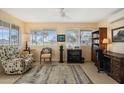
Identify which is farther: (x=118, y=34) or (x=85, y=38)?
(x=85, y=38)

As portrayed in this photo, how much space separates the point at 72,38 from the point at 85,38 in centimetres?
75

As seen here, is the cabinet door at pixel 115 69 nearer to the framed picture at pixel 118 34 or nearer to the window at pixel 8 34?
the framed picture at pixel 118 34

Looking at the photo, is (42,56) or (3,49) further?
(42,56)

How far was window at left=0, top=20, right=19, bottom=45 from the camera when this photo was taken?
21.1 feet

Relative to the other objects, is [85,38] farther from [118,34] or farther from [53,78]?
[53,78]

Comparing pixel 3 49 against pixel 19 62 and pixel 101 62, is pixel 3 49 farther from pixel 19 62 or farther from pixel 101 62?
pixel 101 62

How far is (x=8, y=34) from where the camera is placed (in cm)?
708

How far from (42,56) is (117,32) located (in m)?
4.09

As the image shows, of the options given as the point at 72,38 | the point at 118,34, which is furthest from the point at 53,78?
the point at 72,38

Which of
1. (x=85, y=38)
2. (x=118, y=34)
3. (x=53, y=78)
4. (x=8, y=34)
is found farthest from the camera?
(x=85, y=38)

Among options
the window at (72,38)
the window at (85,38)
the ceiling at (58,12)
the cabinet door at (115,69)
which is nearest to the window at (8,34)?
the ceiling at (58,12)

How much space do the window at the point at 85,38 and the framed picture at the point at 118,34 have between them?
3269 mm
